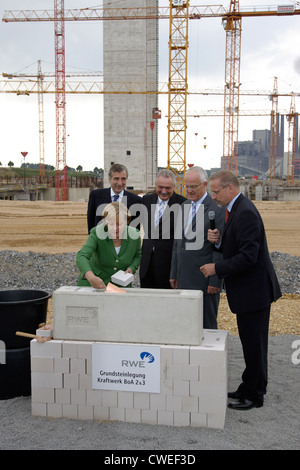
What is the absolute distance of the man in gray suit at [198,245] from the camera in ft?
15.1

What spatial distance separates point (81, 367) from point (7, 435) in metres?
0.70

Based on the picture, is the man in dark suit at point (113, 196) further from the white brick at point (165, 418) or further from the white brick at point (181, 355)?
the white brick at point (165, 418)

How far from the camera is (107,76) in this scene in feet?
166

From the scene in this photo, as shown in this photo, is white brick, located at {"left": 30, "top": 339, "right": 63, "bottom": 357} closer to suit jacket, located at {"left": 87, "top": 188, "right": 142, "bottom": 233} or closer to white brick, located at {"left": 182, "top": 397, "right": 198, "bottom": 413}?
white brick, located at {"left": 182, "top": 397, "right": 198, "bottom": 413}

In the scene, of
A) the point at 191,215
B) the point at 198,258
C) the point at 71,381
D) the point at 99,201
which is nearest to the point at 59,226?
the point at 99,201

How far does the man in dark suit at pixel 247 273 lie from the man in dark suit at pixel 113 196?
159 centimetres

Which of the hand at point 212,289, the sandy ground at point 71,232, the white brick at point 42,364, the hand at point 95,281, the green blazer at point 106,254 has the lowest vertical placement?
the sandy ground at point 71,232

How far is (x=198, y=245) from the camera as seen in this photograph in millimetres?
4688

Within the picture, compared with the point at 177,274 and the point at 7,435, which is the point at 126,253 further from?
the point at 7,435

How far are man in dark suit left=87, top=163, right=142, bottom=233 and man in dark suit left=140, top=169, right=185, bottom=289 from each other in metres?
0.36

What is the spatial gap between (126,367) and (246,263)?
120 centimetres

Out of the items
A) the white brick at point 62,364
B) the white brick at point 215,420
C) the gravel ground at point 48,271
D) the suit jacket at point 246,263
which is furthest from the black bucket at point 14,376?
the gravel ground at point 48,271

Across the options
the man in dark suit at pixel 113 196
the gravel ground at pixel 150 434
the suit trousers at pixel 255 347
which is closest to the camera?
the gravel ground at pixel 150 434
